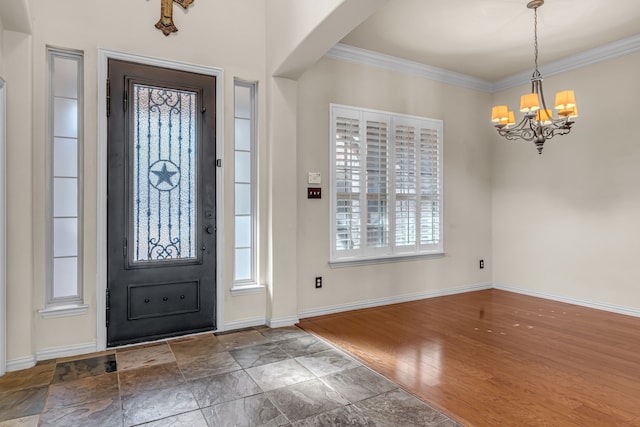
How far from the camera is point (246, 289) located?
3.73 meters

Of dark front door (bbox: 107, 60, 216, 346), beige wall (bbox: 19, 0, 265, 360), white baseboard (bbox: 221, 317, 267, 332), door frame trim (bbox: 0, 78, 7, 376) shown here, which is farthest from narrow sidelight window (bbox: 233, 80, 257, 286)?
door frame trim (bbox: 0, 78, 7, 376)

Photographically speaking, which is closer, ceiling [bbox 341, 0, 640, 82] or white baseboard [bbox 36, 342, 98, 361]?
white baseboard [bbox 36, 342, 98, 361]

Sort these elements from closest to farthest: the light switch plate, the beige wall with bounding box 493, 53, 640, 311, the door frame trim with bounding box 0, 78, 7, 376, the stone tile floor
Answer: the stone tile floor
the door frame trim with bounding box 0, 78, 7, 376
the light switch plate
the beige wall with bounding box 493, 53, 640, 311

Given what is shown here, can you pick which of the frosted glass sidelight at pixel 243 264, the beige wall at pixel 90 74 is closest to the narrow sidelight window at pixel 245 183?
the frosted glass sidelight at pixel 243 264

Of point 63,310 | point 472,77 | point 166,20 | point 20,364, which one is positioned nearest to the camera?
point 20,364

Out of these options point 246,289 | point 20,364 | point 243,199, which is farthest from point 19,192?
point 246,289

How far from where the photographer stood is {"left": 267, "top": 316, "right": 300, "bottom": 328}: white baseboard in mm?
3753

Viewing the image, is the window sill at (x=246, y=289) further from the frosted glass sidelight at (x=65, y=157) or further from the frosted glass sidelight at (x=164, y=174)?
the frosted glass sidelight at (x=65, y=157)

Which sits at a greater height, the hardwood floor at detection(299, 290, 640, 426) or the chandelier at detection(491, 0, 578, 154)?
the chandelier at detection(491, 0, 578, 154)

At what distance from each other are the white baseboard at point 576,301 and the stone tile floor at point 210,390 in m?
3.37

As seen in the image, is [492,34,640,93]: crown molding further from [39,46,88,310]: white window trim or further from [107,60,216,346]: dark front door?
[39,46,88,310]: white window trim

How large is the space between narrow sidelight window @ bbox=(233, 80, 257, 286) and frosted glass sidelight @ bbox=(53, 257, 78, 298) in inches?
51.7

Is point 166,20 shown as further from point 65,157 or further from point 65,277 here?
point 65,277

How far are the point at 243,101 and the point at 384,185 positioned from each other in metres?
1.91
